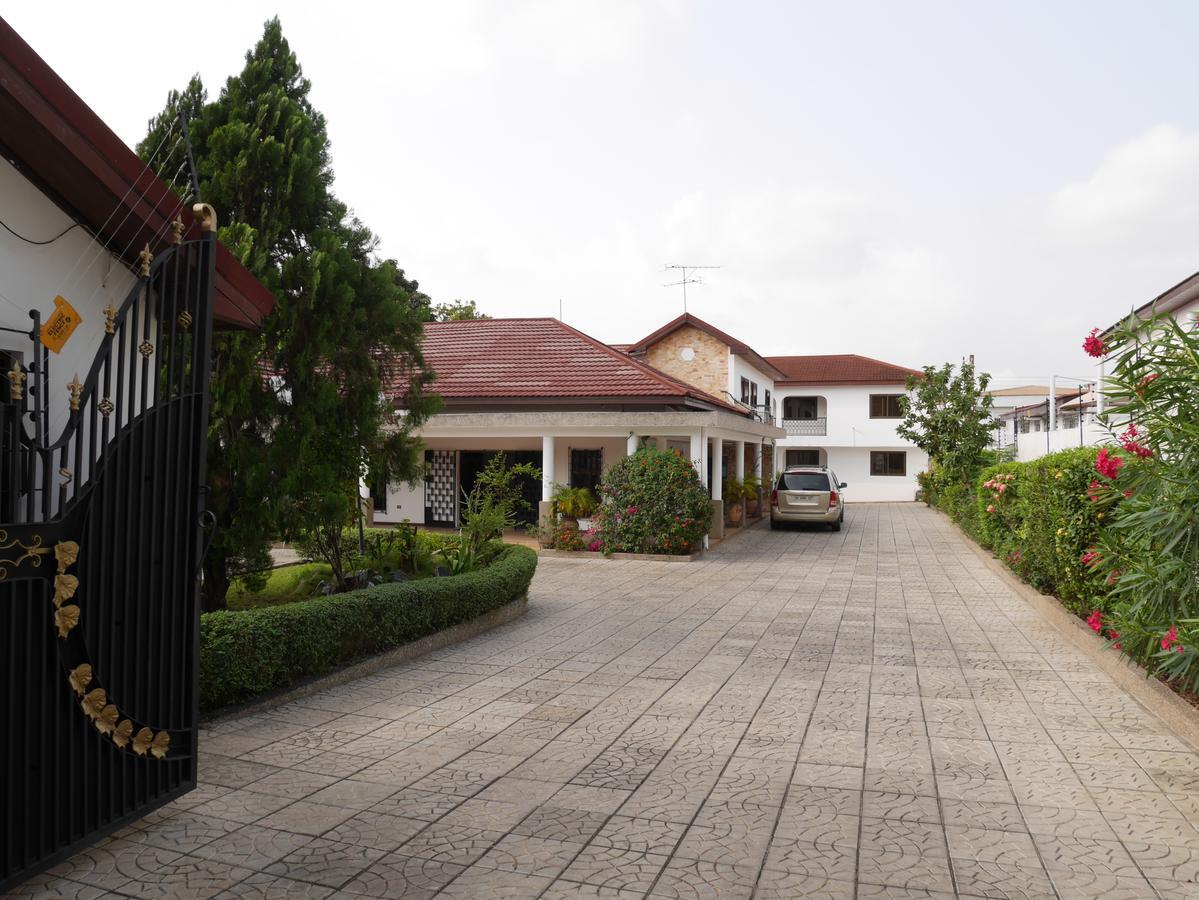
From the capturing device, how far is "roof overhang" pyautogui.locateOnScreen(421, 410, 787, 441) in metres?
18.2

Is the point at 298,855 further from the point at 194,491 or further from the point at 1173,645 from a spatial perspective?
the point at 1173,645

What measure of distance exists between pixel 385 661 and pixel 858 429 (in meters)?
36.7

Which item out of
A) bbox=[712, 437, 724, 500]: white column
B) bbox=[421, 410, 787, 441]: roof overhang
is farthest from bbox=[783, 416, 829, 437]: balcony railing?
bbox=[421, 410, 787, 441]: roof overhang

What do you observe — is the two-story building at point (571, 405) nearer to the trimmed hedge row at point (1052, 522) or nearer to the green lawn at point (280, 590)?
the green lawn at point (280, 590)

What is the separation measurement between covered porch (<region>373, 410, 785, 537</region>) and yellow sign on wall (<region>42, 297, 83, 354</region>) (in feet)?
40.3

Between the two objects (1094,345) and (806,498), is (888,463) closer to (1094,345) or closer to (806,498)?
(806,498)

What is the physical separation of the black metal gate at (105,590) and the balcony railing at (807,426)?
39.3m

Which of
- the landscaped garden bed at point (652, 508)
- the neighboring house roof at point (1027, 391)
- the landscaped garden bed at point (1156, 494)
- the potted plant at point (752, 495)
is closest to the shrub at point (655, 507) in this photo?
the landscaped garden bed at point (652, 508)

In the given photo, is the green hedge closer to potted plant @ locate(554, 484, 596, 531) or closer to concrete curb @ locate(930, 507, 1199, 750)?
concrete curb @ locate(930, 507, 1199, 750)

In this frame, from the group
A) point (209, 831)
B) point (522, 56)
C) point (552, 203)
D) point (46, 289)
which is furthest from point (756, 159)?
point (209, 831)

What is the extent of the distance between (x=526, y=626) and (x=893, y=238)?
15.3m

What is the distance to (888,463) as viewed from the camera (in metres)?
42.0

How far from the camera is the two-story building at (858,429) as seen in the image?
41.4m

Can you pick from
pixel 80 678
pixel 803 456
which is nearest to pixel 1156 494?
pixel 80 678
